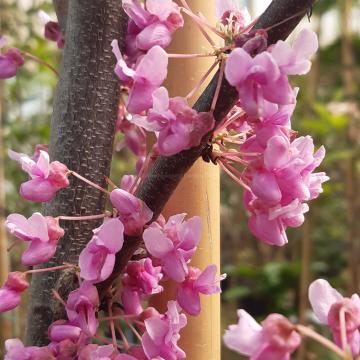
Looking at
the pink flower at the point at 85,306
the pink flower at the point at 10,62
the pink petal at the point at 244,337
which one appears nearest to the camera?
the pink petal at the point at 244,337

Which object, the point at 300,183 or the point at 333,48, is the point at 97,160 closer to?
the point at 300,183

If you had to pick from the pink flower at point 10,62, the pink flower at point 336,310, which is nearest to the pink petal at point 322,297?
the pink flower at point 336,310

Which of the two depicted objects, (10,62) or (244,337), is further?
(10,62)

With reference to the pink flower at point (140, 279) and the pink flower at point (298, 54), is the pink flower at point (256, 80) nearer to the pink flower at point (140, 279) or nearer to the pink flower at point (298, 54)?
the pink flower at point (298, 54)

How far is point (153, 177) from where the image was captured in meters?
0.34

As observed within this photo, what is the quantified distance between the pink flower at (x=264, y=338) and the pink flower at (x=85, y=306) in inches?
4.7

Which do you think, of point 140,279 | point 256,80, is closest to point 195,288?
point 140,279

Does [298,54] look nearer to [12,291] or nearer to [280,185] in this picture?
[280,185]

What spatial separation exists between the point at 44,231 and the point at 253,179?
0.40 feet

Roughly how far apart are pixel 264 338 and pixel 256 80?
0.12 m

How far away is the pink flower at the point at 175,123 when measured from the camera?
31 cm

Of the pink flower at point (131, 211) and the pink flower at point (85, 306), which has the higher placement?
the pink flower at point (131, 211)

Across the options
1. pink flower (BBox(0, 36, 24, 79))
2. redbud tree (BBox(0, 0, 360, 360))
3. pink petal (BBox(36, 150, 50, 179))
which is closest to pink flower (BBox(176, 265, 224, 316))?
redbud tree (BBox(0, 0, 360, 360))

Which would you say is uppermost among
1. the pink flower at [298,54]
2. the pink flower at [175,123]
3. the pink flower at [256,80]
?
the pink flower at [298,54]
